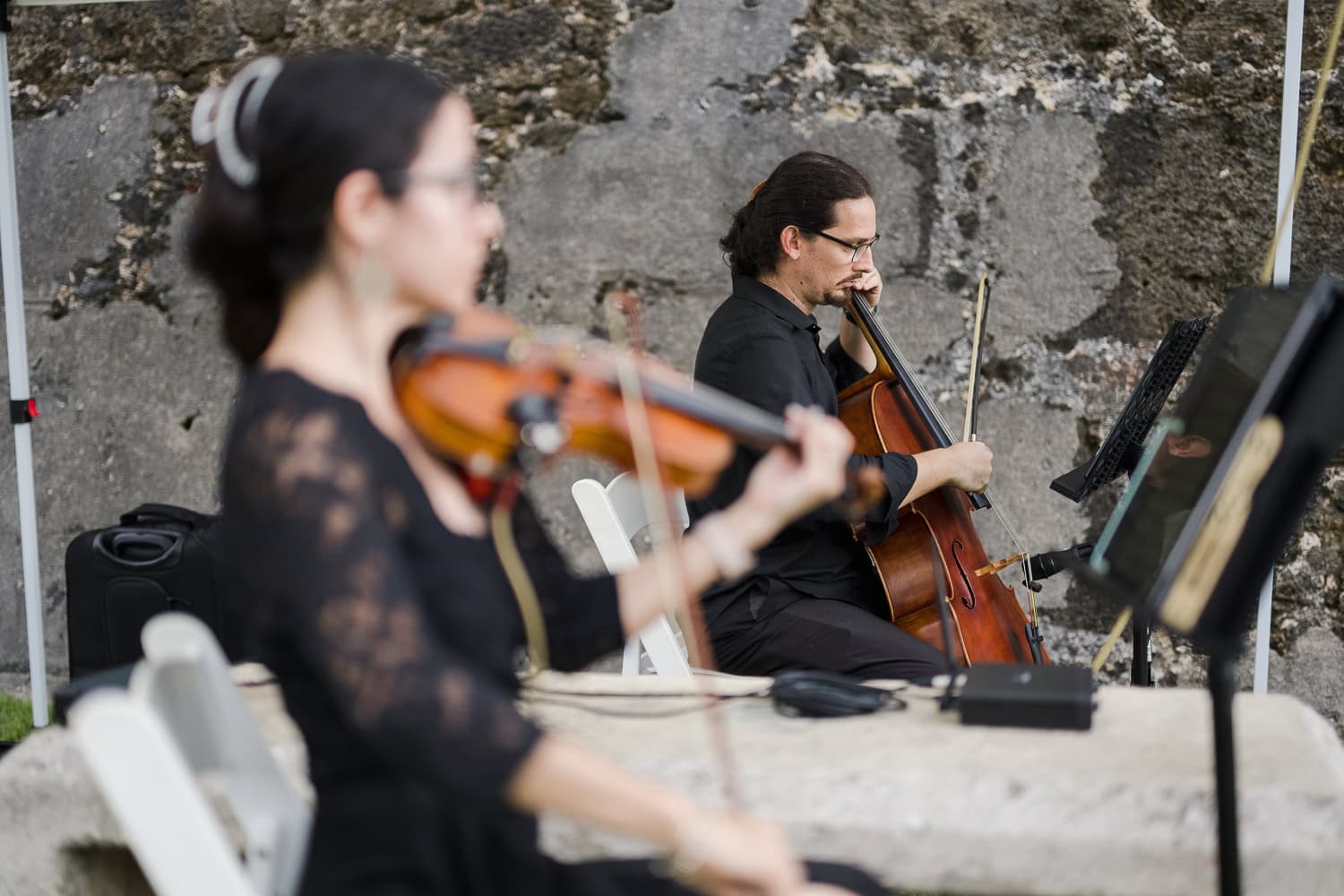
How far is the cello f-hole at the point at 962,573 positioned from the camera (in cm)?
250

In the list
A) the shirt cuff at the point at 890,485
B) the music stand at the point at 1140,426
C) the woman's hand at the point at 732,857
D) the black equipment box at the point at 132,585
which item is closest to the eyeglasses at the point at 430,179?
the woman's hand at the point at 732,857

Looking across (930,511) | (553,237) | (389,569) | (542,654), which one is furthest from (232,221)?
(553,237)

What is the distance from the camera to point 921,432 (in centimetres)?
269

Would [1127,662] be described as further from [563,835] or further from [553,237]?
[563,835]

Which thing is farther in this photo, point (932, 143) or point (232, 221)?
point (932, 143)

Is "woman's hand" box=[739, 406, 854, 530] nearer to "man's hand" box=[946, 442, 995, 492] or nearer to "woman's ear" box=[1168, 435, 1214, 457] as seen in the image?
"woman's ear" box=[1168, 435, 1214, 457]

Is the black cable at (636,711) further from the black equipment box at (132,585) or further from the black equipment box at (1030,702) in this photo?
the black equipment box at (132,585)

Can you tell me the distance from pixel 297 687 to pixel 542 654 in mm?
348

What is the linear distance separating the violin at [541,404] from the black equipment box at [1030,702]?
1.97 feet

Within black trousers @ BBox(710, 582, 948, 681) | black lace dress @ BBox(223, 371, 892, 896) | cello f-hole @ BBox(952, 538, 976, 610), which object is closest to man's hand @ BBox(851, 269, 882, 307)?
cello f-hole @ BBox(952, 538, 976, 610)

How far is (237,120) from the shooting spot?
1.07m

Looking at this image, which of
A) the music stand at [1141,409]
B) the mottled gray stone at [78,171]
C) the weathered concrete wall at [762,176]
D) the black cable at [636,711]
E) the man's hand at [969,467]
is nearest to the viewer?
the black cable at [636,711]

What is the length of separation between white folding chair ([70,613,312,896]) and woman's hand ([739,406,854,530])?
21.9 inches

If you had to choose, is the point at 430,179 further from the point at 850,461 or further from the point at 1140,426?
the point at 1140,426
